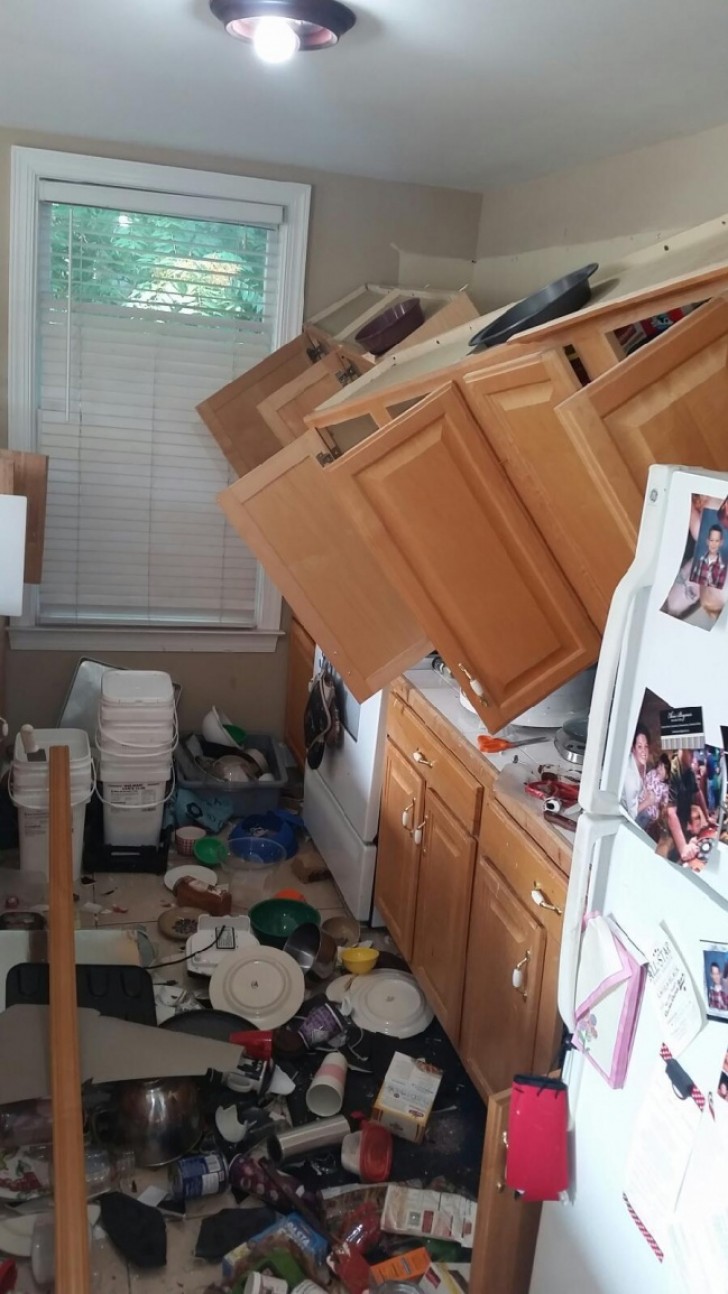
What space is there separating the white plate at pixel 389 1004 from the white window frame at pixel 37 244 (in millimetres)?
1710

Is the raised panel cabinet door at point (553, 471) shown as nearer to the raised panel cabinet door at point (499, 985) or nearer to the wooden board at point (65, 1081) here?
the raised panel cabinet door at point (499, 985)

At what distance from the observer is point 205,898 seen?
10.6 feet

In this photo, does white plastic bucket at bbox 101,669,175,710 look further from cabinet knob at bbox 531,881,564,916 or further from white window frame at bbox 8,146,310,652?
cabinet knob at bbox 531,881,564,916

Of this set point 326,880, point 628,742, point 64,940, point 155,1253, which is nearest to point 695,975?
point 628,742

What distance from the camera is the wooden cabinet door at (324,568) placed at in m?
2.65

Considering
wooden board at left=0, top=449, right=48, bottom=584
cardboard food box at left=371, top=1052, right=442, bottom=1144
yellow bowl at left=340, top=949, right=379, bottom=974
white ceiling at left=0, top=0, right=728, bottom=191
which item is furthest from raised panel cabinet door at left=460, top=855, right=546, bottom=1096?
wooden board at left=0, top=449, right=48, bottom=584

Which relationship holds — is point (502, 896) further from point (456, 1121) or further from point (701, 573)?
point (701, 573)

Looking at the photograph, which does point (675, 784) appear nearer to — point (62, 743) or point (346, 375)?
point (346, 375)

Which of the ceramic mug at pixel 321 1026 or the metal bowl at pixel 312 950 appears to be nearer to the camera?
the ceramic mug at pixel 321 1026

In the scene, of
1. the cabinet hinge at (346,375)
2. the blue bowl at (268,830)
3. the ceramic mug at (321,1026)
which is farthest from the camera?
the blue bowl at (268,830)

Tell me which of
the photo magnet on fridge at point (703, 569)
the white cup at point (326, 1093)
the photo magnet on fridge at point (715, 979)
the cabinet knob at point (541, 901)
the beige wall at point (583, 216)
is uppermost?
the beige wall at point (583, 216)

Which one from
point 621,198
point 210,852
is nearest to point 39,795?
point 210,852

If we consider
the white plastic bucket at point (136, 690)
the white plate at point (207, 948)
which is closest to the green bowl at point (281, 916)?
the white plate at point (207, 948)

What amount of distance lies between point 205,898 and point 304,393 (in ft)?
5.77
